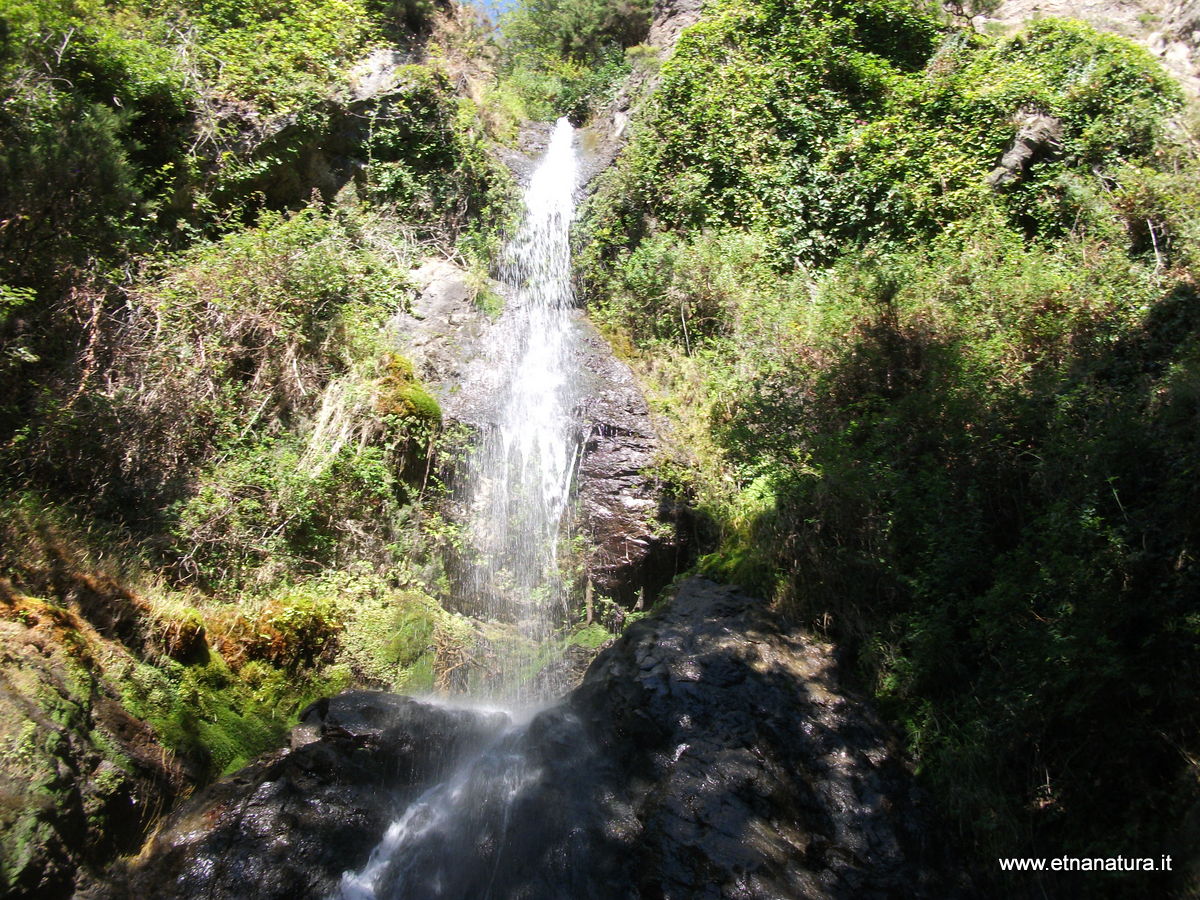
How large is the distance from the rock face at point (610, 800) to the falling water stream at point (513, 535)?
0.09 feet

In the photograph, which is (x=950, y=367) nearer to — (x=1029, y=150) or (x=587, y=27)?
(x=1029, y=150)

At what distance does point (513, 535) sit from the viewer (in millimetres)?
8586

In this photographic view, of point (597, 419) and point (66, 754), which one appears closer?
point (66, 754)

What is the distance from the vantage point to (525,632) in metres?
8.02

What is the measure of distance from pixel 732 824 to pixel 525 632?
4.09 metres

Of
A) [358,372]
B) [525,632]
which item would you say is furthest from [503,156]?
[525,632]

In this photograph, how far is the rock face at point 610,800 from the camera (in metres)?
4.20

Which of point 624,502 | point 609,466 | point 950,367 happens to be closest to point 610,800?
point 624,502

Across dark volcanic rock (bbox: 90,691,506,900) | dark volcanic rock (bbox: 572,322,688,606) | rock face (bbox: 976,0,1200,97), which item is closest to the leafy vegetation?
dark volcanic rock (bbox: 572,322,688,606)

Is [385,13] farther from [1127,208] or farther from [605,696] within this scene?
[605,696]

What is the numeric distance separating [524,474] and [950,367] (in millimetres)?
5040

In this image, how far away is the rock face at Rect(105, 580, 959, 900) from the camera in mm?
4203

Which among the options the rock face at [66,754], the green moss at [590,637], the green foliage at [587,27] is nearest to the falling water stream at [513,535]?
the green moss at [590,637]

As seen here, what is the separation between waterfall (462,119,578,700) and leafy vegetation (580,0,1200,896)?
1.04m
